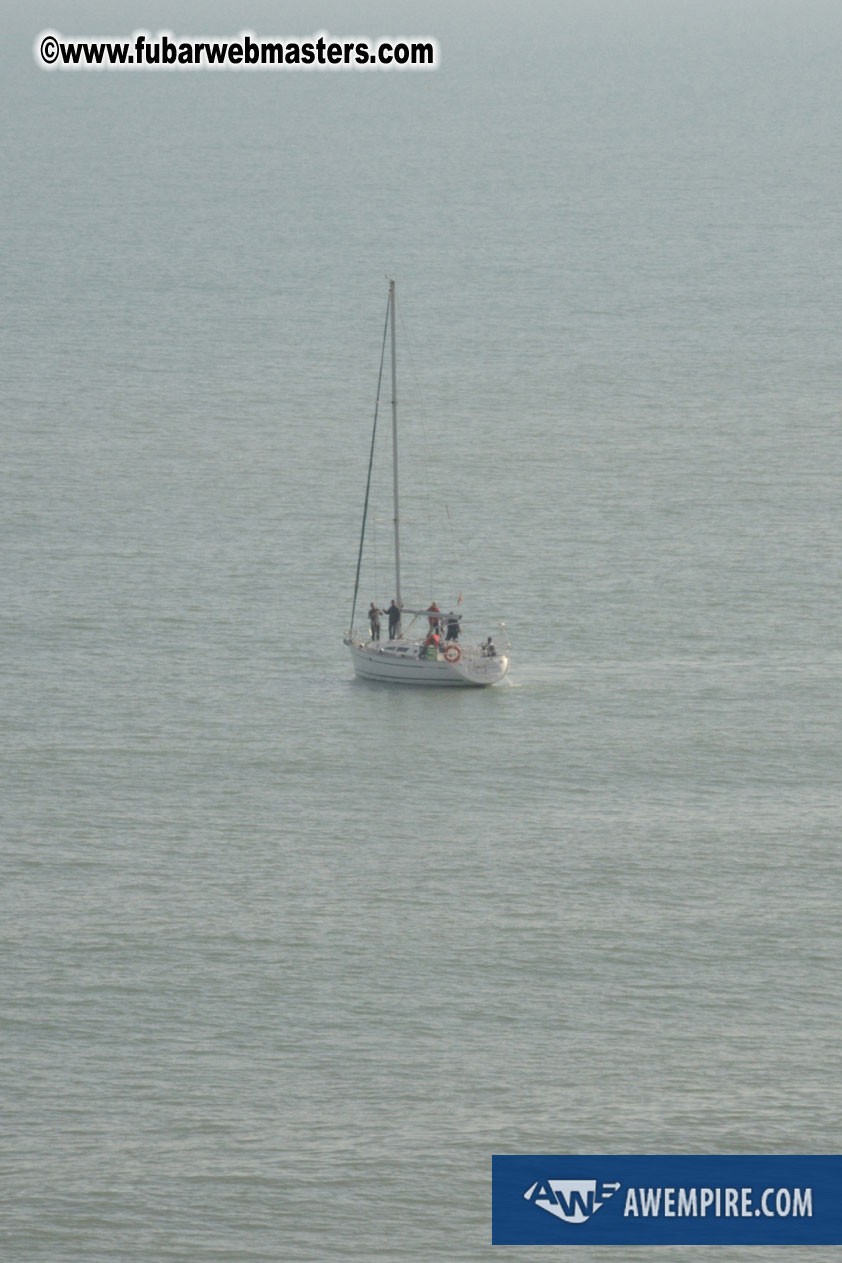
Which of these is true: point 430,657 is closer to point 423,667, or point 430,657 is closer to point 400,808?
point 423,667

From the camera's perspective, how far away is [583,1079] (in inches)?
2685

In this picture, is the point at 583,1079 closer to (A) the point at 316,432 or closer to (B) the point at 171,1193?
(B) the point at 171,1193

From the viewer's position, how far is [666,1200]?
6444 cm

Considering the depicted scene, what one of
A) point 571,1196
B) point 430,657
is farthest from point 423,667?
point 571,1196

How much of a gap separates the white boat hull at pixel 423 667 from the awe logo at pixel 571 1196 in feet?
120

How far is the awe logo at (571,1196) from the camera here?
206ft

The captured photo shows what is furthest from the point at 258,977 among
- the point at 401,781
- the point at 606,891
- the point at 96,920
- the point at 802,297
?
the point at 802,297

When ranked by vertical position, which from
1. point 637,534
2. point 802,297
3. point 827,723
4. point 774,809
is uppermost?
point 802,297

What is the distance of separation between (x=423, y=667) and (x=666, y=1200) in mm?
37186

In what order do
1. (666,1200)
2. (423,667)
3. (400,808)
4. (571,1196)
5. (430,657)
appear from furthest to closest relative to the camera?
(423,667), (430,657), (400,808), (666,1200), (571,1196)

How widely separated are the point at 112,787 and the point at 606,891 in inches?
752

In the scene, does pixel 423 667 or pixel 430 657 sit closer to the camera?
pixel 430 657

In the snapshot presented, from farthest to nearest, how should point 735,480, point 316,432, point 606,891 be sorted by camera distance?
point 316,432, point 735,480, point 606,891

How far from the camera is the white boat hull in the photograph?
98.8 meters
